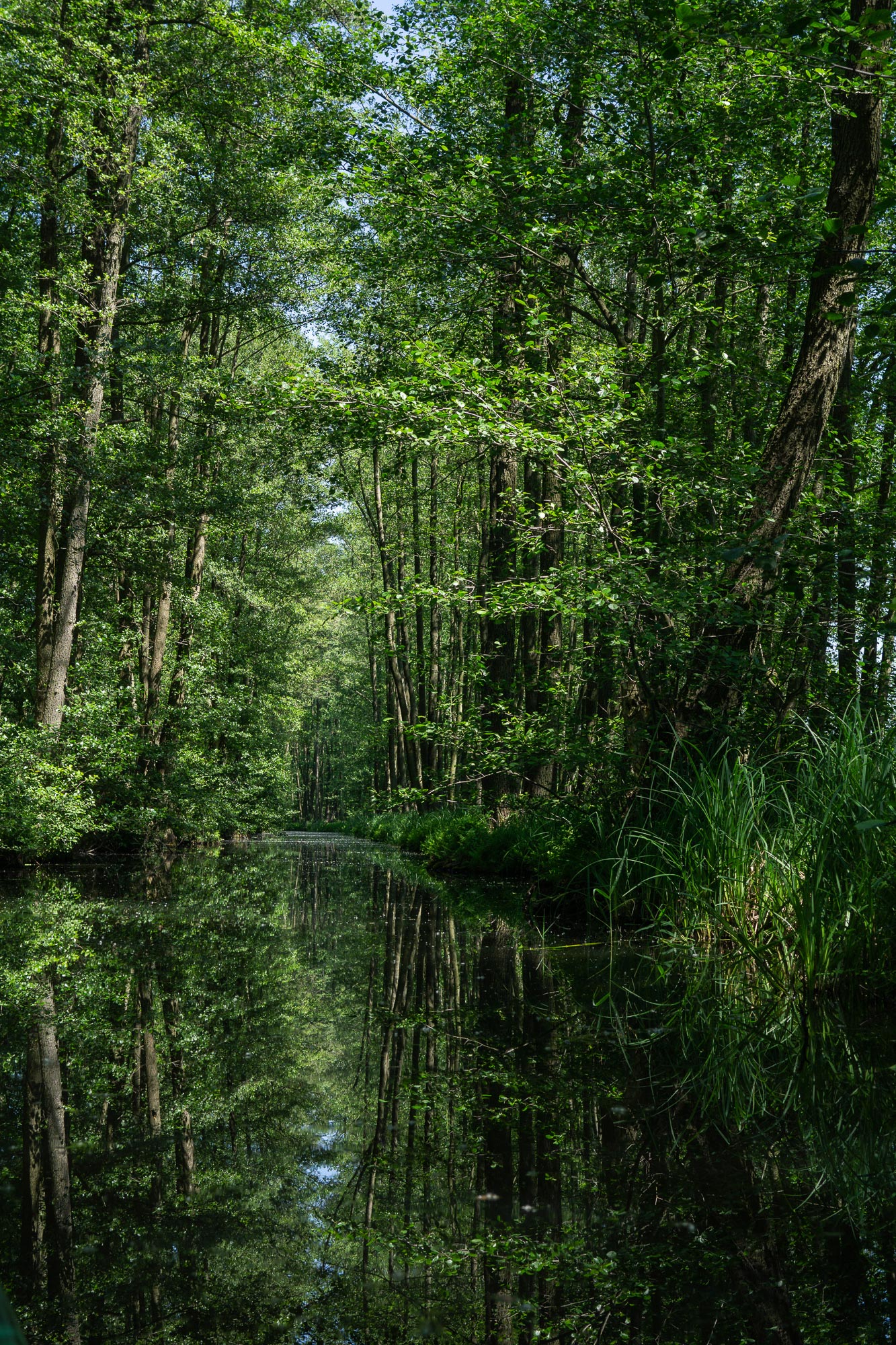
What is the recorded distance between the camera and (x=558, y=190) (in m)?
8.62

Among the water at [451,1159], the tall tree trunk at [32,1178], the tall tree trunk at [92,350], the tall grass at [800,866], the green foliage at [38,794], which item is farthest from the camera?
the tall tree trunk at [92,350]

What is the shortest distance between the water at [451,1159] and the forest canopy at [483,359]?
217 centimetres

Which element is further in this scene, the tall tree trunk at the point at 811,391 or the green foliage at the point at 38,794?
the green foliage at the point at 38,794

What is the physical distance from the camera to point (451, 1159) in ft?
8.75

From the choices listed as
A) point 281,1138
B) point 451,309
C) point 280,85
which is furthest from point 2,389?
point 281,1138

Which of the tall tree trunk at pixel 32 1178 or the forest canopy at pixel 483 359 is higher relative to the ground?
the forest canopy at pixel 483 359

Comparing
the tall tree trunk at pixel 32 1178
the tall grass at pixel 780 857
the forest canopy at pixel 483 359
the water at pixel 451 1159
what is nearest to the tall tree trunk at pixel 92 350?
the forest canopy at pixel 483 359

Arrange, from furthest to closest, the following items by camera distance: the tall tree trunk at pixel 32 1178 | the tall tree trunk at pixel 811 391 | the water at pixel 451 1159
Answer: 1. the tall tree trunk at pixel 811 391
2. the tall tree trunk at pixel 32 1178
3. the water at pixel 451 1159

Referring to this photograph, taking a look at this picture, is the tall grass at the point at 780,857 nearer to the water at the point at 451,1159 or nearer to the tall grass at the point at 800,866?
the tall grass at the point at 800,866

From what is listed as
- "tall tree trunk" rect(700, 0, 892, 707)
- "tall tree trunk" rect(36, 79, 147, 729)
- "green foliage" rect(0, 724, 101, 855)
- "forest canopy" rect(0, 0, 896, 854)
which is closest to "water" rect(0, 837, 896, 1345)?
"forest canopy" rect(0, 0, 896, 854)

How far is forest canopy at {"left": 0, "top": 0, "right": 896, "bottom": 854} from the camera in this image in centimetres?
696

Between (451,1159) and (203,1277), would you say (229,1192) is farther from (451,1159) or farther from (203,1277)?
(451,1159)

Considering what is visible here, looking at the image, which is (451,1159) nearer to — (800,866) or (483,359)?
(800,866)

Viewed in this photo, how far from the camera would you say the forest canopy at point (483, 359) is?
22.9 ft
